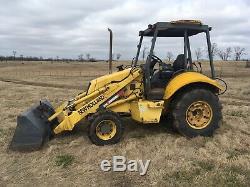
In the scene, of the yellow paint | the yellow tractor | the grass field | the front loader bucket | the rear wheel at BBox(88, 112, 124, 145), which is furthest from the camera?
the yellow paint

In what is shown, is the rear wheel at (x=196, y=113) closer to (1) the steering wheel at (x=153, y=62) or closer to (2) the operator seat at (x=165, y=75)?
(2) the operator seat at (x=165, y=75)

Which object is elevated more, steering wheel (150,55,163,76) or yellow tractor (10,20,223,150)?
steering wheel (150,55,163,76)

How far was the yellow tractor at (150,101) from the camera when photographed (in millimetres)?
7148

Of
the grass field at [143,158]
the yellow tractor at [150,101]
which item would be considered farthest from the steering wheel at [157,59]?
the grass field at [143,158]

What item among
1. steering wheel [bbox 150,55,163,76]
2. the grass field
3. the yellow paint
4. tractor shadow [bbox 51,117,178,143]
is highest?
steering wheel [bbox 150,55,163,76]

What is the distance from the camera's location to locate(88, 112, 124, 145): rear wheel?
6.99 metres

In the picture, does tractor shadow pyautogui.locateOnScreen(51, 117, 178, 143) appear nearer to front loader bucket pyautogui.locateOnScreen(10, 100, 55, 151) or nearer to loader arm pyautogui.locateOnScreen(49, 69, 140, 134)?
loader arm pyautogui.locateOnScreen(49, 69, 140, 134)

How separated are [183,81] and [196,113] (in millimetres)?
854

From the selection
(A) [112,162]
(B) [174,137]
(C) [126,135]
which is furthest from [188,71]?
(A) [112,162]

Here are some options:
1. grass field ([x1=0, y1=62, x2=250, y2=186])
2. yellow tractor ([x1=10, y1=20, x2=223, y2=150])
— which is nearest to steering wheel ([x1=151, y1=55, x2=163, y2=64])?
yellow tractor ([x1=10, y1=20, x2=223, y2=150])

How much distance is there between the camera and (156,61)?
7.57 metres

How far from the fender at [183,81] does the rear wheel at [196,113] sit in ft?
0.73

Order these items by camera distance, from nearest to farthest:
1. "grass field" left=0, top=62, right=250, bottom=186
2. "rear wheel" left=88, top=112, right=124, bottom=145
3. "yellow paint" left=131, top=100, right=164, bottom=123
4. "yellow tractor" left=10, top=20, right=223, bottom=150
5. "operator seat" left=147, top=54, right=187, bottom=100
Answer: "grass field" left=0, top=62, right=250, bottom=186, "rear wheel" left=88, top=112, right=124, bottom=145, "yellow tractor" left=10, top=20, right=223, bottom=150, "yellow paint" left=131, top=100, right=164, bottom=123, "operator seat" left=147, top=54, right=187, bottom=100

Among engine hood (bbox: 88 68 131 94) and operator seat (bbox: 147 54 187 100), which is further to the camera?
operator seat (bbox: 147 54 187 100)
